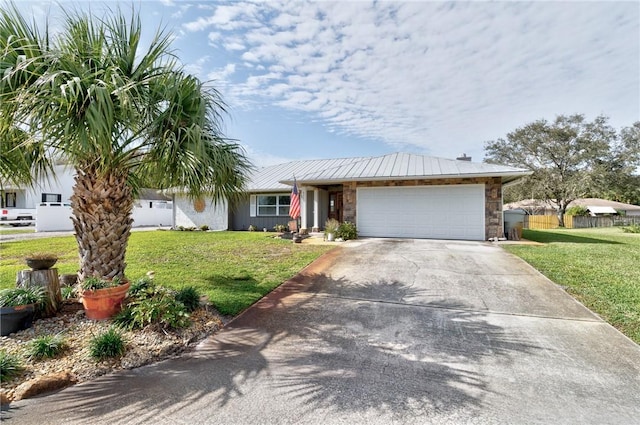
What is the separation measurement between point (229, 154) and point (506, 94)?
13974mm

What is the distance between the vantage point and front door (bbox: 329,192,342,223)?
1767cm

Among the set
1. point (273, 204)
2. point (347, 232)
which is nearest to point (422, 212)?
point (347, 232)

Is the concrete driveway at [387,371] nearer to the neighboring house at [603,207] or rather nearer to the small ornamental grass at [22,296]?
the small ornamental grass at [22,296]

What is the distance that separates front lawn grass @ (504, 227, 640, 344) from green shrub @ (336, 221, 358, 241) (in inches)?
232

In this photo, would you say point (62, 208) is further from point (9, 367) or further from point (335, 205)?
point (9, 367)

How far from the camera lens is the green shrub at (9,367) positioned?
2.85 m

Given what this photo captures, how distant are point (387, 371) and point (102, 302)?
158 inches

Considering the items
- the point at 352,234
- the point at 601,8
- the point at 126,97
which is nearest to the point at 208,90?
→ the point at 126,97

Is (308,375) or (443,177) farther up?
(443,177)

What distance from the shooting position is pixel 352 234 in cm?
1312

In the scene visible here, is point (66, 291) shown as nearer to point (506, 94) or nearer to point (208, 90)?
point (208, 90)

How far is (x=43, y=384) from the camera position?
281 cm

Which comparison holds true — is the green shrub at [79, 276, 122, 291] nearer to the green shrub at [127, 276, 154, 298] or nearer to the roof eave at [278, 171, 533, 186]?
the green shrub at [127, 276, 154, 298]

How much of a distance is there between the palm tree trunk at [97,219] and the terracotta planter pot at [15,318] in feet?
2.62
